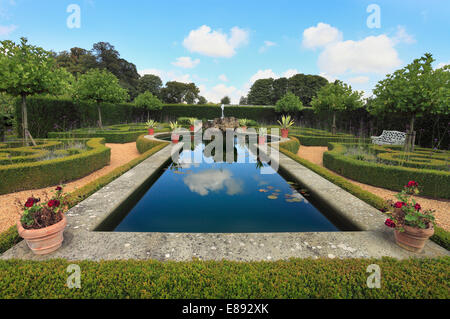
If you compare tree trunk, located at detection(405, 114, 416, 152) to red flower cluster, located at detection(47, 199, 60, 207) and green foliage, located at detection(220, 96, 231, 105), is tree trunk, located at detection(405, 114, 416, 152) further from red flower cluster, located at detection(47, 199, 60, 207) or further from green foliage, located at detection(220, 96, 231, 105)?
green foliage, located at detection(220, 96, 231, 105)

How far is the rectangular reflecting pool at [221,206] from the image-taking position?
374 centimetres

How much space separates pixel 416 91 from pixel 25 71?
13.4 metres

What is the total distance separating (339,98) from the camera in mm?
13016

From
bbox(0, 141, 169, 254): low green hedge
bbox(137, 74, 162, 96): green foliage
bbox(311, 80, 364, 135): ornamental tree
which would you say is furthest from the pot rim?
bbox(137, 74, 162, 96): green foliage

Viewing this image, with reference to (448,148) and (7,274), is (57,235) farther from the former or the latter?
(448,148)

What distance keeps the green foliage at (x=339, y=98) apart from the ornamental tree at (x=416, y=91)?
5.14 meters

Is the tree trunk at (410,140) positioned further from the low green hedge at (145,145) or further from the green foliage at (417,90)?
the low green hedge at (145,145)

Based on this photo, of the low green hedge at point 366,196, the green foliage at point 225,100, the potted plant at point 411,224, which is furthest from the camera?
the green foliage at point 225,100

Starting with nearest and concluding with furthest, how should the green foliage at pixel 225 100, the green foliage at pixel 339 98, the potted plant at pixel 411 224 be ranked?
the potted plant at pixel 411 224, the green foliage at pixel 339 98, the green foliage at pixel 225 100

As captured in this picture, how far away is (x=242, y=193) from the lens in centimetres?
523

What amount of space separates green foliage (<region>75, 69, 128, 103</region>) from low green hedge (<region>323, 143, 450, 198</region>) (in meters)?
14.4

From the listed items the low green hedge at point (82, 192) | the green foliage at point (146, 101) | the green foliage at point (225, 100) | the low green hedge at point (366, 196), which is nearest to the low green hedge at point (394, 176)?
the low green hedge at point (366, 196)

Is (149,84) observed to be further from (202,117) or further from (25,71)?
(25,71)
